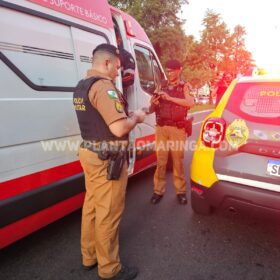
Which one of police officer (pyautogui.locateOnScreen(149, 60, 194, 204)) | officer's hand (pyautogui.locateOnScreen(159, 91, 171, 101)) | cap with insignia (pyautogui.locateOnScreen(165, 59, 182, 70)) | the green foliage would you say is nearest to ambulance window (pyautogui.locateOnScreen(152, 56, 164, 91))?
police officer (pyautogui.locateOnScreen(149, 60, 194, 204))

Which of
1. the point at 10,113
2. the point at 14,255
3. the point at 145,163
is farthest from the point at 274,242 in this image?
the point at 10,113

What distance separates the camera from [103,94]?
186 cm

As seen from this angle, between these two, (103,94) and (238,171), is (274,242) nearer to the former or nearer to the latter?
(238,171)

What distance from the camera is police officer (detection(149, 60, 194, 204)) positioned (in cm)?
339

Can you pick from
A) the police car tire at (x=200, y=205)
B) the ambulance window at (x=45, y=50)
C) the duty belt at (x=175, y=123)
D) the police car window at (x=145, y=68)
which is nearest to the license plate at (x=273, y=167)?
the police car tire at (x=200, y=205)

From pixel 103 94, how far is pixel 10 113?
744mm

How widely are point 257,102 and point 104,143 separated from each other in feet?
4.78

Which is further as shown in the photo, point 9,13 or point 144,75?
point 144,75

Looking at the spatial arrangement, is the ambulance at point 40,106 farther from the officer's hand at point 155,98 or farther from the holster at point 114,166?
the officer's hand at point 155,98

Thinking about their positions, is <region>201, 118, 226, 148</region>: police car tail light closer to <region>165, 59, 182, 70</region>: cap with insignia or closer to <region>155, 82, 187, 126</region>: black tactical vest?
<region>155, 82, 187, 126</region>: black tactical vest

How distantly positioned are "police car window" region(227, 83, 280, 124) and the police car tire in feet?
2.83

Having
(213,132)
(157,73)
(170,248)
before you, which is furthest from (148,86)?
(170,248)

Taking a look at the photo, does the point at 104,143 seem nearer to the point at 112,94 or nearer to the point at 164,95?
the point at 112,94

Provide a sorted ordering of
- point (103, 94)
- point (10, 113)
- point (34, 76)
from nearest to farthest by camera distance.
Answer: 1. point (103, 94)
2. point (10, 113)
3. point (34, 76)
